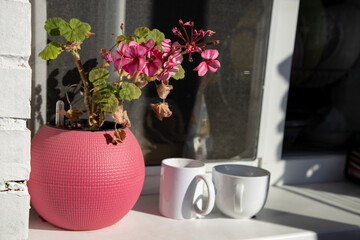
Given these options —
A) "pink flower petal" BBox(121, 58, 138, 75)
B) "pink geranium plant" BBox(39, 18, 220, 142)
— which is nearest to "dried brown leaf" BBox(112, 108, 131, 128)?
"pink geranium plant" BBox(39, 18, 220, 142)

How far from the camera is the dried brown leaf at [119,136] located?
2.40 feet

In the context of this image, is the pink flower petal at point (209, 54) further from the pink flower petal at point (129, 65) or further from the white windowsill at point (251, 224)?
the white windowsill at point (251, 224)

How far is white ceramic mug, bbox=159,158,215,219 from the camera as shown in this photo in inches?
32.5

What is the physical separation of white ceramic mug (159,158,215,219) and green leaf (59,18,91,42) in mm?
319

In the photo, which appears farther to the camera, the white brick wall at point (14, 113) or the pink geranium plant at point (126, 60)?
the pink geranium plant at point (126, 60)

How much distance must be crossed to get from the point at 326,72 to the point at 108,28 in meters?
0.72

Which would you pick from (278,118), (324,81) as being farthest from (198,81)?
(324,81)

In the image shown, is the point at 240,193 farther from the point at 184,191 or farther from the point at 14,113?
the point at 14,113

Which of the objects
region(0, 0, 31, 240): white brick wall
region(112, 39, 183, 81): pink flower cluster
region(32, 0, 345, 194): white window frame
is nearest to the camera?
region(0, 0, 31, 240): white brick wall

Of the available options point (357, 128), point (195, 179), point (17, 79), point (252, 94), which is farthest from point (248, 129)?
point (17, 79)

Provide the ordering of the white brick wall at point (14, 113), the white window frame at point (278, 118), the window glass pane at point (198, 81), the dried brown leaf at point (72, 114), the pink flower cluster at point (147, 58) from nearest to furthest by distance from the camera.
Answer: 1. the white brick wall at point (14, 113)
2. the pink flower cluster at point (147, 58)
3. the dried brown leaf at point (72, 114)
4. the window glass pane at point (198, 81)
5. the white window frame at point (278, 118)

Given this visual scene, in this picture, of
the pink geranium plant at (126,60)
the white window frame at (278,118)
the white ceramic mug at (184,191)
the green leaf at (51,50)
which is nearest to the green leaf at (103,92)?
the pink geranium plant at (126,60)

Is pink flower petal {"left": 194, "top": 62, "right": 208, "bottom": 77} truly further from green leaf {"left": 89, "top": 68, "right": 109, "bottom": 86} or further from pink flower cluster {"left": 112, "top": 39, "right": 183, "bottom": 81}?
green leaf {"left": 89, "top": 68, "right": 109, "bottom": 86}

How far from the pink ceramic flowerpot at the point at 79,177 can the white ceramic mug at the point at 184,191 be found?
0.36 feet
